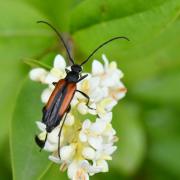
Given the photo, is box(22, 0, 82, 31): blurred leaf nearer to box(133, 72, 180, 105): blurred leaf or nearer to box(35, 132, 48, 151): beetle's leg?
box(133, 72, 180, 105): blurred leaf

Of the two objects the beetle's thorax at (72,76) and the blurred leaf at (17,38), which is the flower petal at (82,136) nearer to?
the beetle's thorax at (72,76)

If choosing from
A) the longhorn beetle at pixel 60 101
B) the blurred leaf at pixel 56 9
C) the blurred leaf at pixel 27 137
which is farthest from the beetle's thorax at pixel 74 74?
the blurred leaf at pixel 56 9

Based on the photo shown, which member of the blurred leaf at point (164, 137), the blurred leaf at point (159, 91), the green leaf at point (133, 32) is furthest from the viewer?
the blurred leaf at point (164, 137)

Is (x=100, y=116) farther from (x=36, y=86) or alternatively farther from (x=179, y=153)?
(x=179, y=153)

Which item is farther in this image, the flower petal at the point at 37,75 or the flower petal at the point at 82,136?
the flower petal at the point at 37,75

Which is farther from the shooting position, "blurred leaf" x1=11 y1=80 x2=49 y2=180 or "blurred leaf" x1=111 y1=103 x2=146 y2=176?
"blurred leaf" x1=111 y1=103 x2=146 y2=176

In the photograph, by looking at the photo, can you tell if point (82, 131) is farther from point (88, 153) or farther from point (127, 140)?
point (127, 140)

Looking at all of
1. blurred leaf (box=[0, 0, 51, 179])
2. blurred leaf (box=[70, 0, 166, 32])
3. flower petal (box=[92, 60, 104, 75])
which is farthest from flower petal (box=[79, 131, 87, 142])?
blurred leaf (box=[0, 0, 51, 179])
